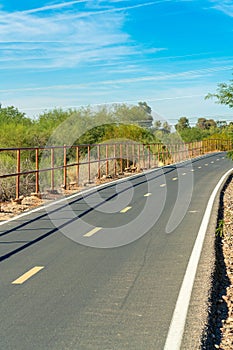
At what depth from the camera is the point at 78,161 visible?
2295cm

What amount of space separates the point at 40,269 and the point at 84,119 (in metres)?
48.2

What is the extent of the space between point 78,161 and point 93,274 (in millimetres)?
15192

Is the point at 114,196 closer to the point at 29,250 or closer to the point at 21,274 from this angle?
the point at 29,250

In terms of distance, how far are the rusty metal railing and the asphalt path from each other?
4297 millimetres

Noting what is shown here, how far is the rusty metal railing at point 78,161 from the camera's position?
20797 millimetres

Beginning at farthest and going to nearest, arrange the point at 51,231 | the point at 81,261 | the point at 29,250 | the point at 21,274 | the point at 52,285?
the point at 51,231 < the point at 29,250 < the point at 81,261 < the point at 21,274 < the point at 52,285

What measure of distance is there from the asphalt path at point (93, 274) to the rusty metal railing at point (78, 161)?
4.30 metres

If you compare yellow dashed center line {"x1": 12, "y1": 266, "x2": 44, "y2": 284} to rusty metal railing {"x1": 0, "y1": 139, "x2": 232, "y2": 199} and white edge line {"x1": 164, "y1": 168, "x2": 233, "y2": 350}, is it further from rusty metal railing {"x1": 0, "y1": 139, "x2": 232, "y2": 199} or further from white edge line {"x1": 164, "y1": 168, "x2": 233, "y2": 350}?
rusty metal railing {"x1": 0, "y1": 139, "x2": 232, "y2": 199}

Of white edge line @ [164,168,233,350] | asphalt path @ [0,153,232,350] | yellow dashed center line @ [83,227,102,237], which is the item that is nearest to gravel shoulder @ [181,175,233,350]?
white edge line @ [164,168,233,350]

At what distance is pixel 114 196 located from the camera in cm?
1847

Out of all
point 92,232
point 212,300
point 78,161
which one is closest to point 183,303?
point 212,300

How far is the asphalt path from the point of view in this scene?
219 inches

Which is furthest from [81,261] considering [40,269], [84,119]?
[84,119]

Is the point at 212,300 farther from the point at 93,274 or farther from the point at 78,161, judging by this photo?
the point at 78,161
